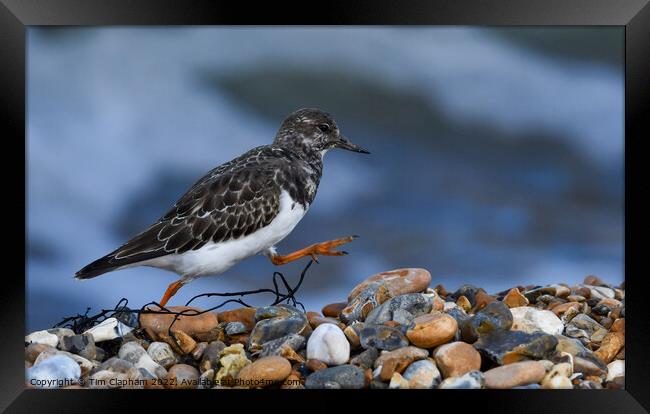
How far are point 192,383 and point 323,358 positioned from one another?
1.02m

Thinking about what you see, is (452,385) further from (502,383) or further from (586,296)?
(586,296)

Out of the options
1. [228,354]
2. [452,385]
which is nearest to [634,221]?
[452,385]

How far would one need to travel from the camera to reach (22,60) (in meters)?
4.87

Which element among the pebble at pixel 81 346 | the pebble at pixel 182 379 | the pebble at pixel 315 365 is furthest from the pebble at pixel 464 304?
the pebble at pixel 81 346

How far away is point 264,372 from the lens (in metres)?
4.70

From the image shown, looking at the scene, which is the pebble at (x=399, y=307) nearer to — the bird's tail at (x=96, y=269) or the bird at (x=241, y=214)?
the bird at (x=241, y=214)

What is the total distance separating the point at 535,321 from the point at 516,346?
655 millimetres

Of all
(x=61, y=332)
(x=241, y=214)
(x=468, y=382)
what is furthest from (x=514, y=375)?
(x=61, y=332)

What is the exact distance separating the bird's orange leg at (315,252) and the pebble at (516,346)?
151 centimetres

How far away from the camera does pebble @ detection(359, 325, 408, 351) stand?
480cm

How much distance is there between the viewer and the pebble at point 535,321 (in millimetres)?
5125

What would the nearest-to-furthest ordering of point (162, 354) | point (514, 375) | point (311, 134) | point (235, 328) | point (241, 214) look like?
point (514, 375), point (162, 354), point (235, 328), point (241, 214), point (311, 134)

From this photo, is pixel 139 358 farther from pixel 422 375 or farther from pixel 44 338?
pixel 422 375

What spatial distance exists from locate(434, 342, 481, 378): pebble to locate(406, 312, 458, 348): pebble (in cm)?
9
